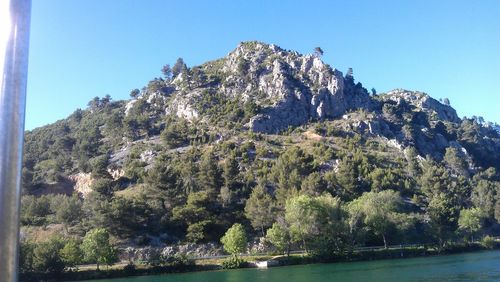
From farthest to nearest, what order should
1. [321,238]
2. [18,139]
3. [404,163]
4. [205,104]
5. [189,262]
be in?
[205,104], [404,163], [321,238], [189,262], [18,139]

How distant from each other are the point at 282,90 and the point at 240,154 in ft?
141

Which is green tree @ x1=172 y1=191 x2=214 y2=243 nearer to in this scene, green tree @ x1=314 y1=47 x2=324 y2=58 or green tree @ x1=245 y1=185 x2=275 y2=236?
green tree @ x1=245 y1=185 x2=275 y2=236

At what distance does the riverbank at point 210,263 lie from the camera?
156 feet

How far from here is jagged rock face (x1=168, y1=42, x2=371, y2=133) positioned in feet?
433

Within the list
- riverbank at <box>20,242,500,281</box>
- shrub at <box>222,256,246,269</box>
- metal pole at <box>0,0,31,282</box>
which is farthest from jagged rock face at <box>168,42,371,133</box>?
metal pole at <box>0,0,31,282</box>

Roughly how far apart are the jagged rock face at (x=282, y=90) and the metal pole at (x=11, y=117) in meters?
119

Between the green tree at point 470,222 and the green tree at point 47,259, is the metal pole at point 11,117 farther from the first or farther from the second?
the green tree at point 470,222

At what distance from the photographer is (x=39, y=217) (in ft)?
223

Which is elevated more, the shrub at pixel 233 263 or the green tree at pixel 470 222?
the green tree at pixel 470 222

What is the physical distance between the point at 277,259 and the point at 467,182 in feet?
254

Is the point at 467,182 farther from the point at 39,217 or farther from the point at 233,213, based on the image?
the point at 39,217

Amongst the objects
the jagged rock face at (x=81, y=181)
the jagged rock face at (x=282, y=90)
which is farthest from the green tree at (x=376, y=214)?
the jagged rock face at (x=282, y=90)

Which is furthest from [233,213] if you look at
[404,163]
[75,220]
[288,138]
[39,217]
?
[404,163]

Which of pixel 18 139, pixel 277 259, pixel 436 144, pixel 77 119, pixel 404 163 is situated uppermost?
A: pixel 77 119
